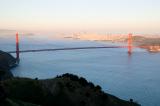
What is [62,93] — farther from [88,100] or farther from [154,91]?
[154,91]

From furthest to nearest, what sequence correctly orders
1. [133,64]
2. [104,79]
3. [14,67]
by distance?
[133,64] < [14,67] < [104,79]

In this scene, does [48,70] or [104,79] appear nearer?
[104,79]

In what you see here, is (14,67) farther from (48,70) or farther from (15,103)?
(15,103)

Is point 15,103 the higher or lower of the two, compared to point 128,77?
higher

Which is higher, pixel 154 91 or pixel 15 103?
pixel 15 103

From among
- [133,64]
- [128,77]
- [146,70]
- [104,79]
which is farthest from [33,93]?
[133,64]

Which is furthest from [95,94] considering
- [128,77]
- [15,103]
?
[128,77]

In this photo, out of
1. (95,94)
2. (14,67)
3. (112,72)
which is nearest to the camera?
(95,94)
